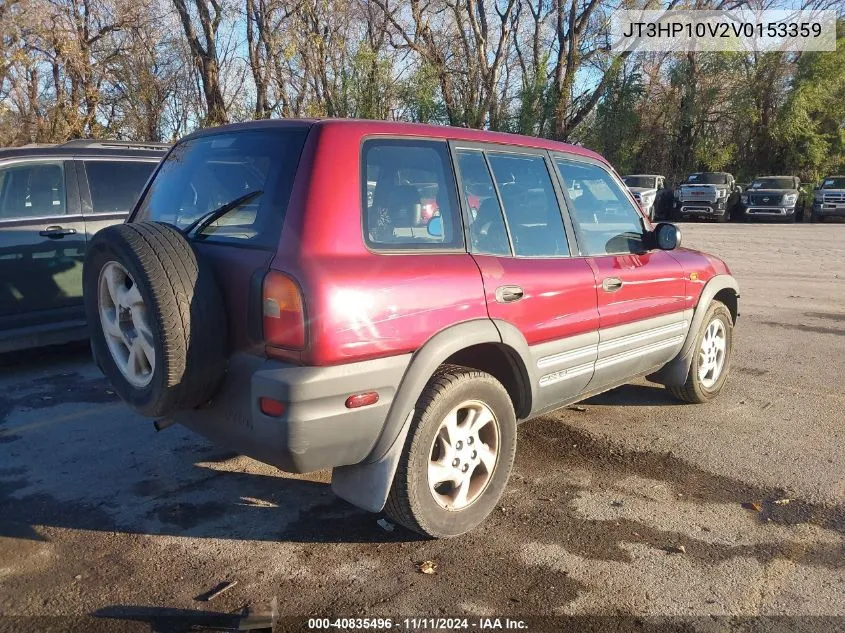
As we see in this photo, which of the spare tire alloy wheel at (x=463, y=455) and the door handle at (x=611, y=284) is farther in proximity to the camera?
the door handle at (x=611, y=284)

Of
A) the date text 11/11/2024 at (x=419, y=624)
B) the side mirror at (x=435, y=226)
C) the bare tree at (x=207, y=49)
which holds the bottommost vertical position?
the date text 11/11/2024 at (x=419, y=624)

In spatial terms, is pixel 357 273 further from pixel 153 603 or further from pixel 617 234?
pixel 617 234

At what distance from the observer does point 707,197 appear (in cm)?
2772

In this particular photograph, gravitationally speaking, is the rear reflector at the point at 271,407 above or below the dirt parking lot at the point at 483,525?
above

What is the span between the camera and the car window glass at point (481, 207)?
11.0 ft

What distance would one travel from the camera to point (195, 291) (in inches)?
108

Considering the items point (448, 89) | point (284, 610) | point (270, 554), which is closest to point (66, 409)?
point (270, 554)

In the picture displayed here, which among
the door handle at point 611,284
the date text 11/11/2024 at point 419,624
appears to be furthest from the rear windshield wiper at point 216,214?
the door handle at point 611,284

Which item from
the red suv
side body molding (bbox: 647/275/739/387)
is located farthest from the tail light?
side body molding (bbox: 647/275/739/387)

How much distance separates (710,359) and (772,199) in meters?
25.2

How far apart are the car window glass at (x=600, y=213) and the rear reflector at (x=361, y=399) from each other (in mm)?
1795

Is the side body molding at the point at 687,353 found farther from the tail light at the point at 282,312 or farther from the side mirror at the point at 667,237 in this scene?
the tail light at the point at 282,312

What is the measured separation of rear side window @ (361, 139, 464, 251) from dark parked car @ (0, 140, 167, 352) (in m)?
3.76

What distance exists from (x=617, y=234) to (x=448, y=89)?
26224 mm
